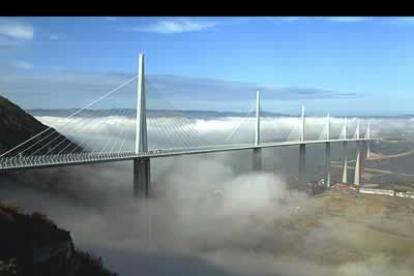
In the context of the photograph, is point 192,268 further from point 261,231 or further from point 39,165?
point 39,165

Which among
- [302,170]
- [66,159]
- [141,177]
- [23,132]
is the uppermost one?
[23,132]

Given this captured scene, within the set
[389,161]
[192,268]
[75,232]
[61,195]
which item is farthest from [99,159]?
[389,161]

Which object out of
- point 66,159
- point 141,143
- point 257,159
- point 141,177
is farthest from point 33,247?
point 257,159

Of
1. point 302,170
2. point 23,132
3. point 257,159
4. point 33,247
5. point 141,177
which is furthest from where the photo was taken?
point 302,170

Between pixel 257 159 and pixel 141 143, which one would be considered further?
pixel 257 159

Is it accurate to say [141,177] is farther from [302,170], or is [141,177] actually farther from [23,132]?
[302,170]

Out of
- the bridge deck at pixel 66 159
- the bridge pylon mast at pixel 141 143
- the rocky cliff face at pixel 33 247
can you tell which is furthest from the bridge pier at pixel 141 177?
the rocky cliff face at pixel 33 247
